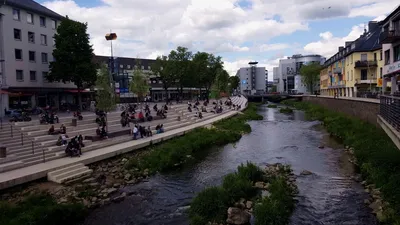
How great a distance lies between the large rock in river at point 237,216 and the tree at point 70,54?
119 feet

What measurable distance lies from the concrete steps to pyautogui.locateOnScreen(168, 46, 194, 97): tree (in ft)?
173

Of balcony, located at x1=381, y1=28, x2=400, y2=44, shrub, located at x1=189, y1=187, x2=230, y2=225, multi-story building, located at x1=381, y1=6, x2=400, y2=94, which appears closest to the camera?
shrub, located at x1=189, y1=187, x2=230, y2=225

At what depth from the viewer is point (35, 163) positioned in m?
21.3

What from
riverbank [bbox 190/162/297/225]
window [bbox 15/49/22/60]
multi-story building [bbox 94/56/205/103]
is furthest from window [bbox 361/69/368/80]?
window [bbox 15/49/22/60]

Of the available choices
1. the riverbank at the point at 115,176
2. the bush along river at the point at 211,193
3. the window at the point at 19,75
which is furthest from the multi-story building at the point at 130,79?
the bush along river at the point at 211,193

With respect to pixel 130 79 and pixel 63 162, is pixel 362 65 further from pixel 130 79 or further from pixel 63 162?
pixel 63 162

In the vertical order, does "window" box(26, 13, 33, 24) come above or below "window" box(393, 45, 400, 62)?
above

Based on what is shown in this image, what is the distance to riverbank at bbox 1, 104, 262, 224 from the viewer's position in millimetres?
16766

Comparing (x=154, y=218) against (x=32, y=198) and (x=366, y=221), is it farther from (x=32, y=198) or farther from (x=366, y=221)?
(x=366, y=221)

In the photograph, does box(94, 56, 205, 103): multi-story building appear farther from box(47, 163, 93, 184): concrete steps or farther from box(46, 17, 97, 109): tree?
box(47, 163, 93, 184): concrete steps

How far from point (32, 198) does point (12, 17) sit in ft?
122

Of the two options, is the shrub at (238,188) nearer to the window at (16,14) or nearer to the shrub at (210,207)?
the shrub at (210,207)

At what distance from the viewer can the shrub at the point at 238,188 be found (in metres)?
16.3

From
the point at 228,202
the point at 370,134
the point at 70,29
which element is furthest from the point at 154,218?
the point at 70,29
